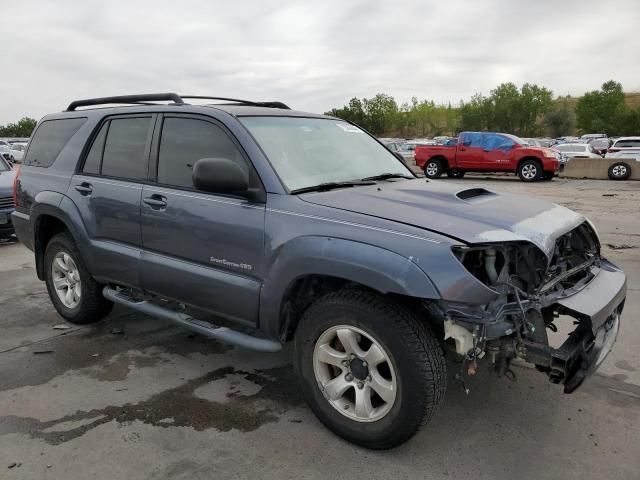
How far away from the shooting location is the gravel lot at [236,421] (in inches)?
106

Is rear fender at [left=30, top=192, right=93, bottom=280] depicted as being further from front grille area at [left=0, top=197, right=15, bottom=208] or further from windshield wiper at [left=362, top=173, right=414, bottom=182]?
front grille area at [left=0, top=197, right=15, bottom=208]

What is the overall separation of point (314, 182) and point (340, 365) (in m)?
1.15

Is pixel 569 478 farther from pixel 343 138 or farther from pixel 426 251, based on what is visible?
pixel 343 138

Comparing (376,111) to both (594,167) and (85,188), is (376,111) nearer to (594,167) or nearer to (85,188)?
(594,167)

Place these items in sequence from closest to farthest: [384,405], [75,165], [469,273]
A: [469,273], [384,405], [75,165]

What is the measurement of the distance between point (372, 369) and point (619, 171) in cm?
2140

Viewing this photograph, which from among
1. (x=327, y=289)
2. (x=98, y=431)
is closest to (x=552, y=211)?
(x=327, y=289)

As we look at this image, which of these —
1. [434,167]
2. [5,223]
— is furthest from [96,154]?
[434,167]

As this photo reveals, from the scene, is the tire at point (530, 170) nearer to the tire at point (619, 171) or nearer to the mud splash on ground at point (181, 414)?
the tire at point (619, 171)

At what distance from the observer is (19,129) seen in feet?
272

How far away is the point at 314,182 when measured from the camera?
11.0ft

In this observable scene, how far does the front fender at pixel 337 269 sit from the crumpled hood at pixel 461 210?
25 cm

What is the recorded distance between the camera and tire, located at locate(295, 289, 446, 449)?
2557mm

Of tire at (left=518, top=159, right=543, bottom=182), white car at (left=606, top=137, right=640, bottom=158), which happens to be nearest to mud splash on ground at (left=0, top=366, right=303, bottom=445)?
tire at (left=518, top=159, right=543, bottom=182)
